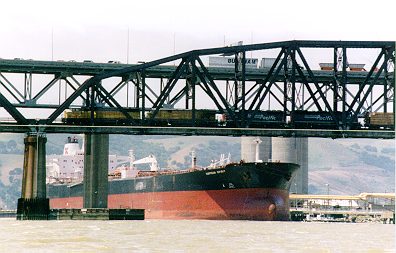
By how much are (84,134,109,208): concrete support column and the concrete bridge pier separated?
20.7 metres

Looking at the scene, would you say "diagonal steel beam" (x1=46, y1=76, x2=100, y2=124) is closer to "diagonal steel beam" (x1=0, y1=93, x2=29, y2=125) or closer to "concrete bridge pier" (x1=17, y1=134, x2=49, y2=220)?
"concrete bridge pier" (x1=17, y1=134, x2=49, y2=220)

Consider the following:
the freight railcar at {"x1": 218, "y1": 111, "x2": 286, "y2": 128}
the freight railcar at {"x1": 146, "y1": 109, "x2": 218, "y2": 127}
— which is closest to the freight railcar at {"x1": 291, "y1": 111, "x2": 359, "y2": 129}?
the freight railcar at {"x1": 218, "y1": 111, "x2": 286, "y2": 128}

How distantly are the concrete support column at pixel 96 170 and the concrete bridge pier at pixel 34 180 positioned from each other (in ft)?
67.8

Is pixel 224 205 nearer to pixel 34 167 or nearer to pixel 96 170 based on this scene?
pixel 96 170

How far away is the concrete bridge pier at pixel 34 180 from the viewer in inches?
4444

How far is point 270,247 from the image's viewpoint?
64.2 metres

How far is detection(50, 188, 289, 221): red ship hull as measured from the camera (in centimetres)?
13350

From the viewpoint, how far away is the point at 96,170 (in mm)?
136125

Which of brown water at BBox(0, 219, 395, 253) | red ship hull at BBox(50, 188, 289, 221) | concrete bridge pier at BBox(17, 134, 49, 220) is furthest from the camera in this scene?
red ship hull at BBox(50, 188, 289, 221)

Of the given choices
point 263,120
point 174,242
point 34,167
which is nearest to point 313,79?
point 263,120

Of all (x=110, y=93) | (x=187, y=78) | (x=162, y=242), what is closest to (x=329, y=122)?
(x=187, y=78)

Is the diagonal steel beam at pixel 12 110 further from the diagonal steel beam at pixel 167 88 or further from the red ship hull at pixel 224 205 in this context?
the red ship hull at pixel 224 205

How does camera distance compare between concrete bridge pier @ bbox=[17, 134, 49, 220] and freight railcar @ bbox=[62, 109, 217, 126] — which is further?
freight railcar @ bbox=[62, 109, 217, 126]

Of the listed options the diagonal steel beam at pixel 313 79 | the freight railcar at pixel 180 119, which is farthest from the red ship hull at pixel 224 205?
the diagonal steel beam at pixel 313 79
